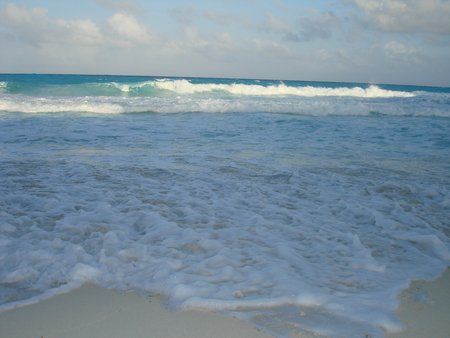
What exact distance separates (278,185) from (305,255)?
213 centimetres

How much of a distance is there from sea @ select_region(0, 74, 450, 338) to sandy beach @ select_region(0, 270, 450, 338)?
8 centimetres

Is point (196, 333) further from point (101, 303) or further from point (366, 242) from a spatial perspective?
point (366, 242)

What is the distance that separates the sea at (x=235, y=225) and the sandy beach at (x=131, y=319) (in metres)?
0.08

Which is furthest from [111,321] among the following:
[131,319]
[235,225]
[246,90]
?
[246,90]

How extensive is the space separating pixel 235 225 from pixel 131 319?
1.64 metres

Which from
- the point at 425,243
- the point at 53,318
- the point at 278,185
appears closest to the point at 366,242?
the point at 425,243

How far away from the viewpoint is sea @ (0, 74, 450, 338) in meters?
2.28

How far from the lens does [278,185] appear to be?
498cm

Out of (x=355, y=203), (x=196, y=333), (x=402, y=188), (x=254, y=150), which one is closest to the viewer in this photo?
(x=196, y=333)

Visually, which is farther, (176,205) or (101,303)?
(176,205)

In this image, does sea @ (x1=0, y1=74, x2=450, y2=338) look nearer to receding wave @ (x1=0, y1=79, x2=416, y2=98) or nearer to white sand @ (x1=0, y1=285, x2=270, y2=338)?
white sand @ (x1=0, y1=285, x2=270, y2=338)

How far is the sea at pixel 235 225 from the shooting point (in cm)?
228

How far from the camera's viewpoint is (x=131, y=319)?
205cm

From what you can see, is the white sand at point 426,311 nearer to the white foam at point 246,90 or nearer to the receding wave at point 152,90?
the receding wave at point 152,90
